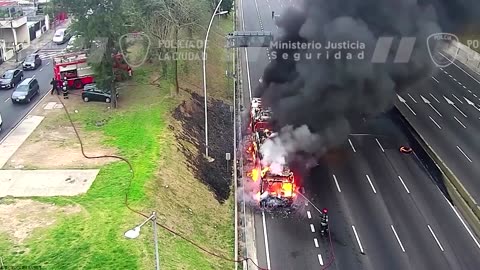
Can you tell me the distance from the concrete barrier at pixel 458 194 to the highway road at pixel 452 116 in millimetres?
604

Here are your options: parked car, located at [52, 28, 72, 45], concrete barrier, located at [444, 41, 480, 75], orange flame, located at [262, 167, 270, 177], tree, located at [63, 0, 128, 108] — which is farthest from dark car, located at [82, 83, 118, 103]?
concrete barrier, located at [444, 41, 480, 75]

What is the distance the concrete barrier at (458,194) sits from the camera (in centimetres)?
2411

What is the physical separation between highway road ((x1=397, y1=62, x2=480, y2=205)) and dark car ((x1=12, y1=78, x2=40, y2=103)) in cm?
2505

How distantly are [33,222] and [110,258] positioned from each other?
396 centimetres

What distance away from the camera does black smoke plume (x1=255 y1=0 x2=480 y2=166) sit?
29344 mm

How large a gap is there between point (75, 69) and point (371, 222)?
70.9ft

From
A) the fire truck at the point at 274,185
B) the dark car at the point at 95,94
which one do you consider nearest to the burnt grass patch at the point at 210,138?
the fire truck at the point at 274,185

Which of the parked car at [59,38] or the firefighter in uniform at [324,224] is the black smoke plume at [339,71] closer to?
the firefighter in uniform at [324,224]

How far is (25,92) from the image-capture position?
3297 cm

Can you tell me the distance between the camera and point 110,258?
706 inches

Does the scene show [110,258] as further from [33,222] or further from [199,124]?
[199,124]

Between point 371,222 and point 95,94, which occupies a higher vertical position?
point 95,94

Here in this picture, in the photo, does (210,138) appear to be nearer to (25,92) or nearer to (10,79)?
(25,92)

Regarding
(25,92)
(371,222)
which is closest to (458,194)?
(371,222)
